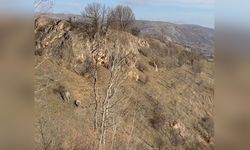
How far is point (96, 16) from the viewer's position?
52.3ft

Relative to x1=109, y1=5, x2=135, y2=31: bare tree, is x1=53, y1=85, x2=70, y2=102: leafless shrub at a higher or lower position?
lower

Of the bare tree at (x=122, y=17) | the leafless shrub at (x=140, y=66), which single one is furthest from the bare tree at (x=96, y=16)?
the leafless shrub at (x=140, y=66)

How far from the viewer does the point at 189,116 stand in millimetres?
14734

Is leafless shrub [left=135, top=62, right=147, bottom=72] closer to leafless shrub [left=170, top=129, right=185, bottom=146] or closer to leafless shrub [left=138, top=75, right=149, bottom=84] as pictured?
leafless shrub [left=138, top=75, right=149, bottom=84]

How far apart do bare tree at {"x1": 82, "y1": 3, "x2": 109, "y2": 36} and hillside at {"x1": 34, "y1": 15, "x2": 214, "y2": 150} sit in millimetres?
370

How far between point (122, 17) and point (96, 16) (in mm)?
1460

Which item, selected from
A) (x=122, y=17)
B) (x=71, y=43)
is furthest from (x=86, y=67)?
(x=122, y=17)

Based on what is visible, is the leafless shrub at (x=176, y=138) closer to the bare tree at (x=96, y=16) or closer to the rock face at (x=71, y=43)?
the rock face at (x=71, y=43)

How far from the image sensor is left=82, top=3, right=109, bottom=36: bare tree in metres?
15.3

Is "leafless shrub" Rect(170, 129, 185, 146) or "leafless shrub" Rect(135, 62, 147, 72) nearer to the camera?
"leafless shrub" Rect(170, 129, 185, 146)

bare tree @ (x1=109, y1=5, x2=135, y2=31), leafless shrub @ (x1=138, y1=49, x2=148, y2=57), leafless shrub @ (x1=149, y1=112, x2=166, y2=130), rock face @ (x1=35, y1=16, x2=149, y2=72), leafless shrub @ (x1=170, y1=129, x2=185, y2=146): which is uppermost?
bare tree @ (x1=109, y1=5, x2=135, y2=31)

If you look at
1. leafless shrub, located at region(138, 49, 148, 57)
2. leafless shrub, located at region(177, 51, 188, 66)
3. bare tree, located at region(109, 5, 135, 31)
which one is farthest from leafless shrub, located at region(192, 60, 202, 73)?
bare tree, located at region(109, 5, 135, 31)
